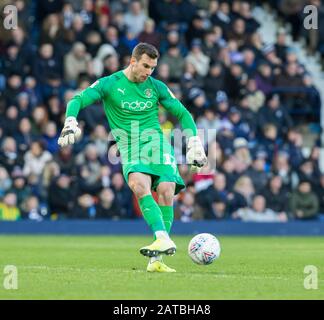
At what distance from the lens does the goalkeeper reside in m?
11.5

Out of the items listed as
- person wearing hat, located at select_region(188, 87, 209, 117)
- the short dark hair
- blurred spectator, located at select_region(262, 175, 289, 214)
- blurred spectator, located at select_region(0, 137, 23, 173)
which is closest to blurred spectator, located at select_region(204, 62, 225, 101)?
person wearing hat, located at select_region(188, 87, 209, 117)

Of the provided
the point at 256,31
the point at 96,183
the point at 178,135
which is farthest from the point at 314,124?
the point at 96,183

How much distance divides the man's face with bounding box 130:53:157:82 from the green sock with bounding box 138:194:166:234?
52.5 inches

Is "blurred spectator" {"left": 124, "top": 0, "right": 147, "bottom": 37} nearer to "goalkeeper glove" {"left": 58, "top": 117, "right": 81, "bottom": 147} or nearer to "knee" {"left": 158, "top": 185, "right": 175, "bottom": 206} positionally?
"knee" {"left": 158, "top": 185, "right": 175, "bottom": 206}

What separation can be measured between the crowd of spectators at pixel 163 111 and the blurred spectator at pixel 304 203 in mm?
21

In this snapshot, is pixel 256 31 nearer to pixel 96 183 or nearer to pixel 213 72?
pixel 213 72

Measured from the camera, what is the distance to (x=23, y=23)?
23406 mm

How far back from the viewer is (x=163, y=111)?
874 inches

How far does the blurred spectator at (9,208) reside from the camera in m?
20.5

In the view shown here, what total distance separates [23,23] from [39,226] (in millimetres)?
4996

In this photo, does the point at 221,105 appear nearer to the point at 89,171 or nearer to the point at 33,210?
the point at 89,171

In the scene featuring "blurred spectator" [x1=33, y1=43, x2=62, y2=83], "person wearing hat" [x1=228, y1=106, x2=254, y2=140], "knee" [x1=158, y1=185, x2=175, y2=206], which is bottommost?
"knee" [x1=158, y1=185, x2=175, y2=206]

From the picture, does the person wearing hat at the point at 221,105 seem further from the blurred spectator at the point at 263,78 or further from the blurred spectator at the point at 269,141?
the blurred spectator at the point at 263,78

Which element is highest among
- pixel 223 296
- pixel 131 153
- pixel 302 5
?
pixel 302 5
